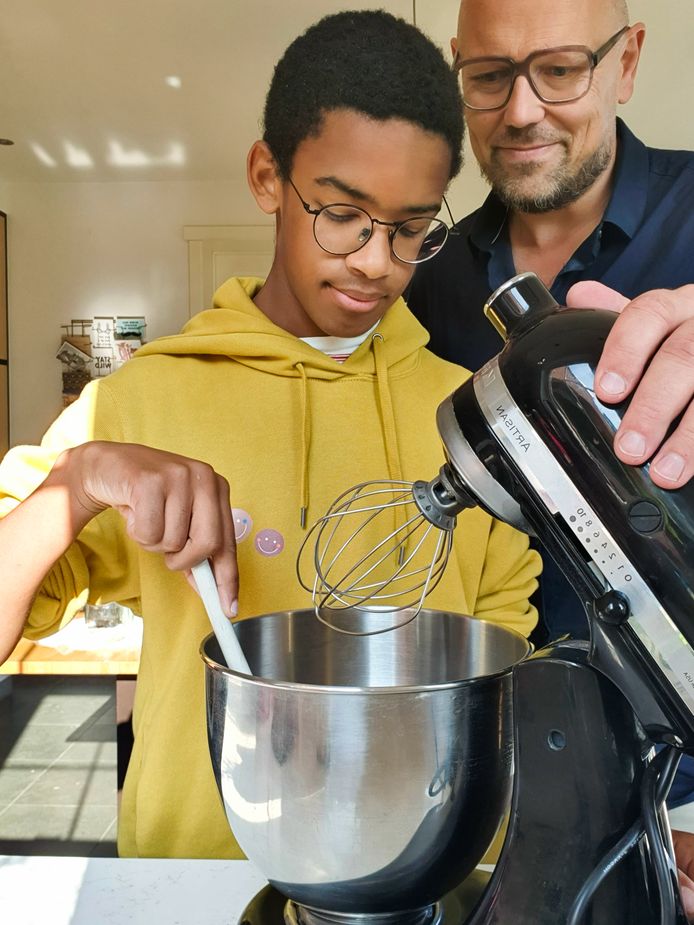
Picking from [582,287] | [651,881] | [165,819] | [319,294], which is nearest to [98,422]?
[319,294]

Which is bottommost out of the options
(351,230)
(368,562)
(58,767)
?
(58,767)

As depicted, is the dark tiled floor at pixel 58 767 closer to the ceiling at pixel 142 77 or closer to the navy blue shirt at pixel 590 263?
the navy blue shirt at pixel 590 263

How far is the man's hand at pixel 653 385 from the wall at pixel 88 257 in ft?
18.6

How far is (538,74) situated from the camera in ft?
3.37

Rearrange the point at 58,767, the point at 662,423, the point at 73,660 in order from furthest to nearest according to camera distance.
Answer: the point at 58,767, the point at 73,660, the point at 662,423

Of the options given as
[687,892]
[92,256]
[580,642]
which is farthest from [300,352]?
[92,256]

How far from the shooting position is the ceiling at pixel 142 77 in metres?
3.29

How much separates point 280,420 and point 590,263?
0.46 meters

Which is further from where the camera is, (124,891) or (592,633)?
(124,891)

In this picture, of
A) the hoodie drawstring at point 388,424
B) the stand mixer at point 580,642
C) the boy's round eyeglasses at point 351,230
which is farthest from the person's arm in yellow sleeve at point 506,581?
the stand mixer at point 580,642

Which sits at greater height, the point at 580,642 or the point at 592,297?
the point at 592,297

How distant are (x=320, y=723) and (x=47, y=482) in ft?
1.22

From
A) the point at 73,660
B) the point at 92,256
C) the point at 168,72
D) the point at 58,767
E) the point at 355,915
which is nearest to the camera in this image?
the point at 355,915

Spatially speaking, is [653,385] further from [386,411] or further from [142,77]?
[142,77]
